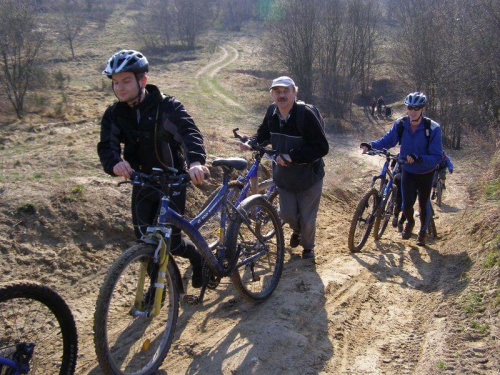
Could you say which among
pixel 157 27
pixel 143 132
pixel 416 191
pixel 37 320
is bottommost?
pixel 37 320

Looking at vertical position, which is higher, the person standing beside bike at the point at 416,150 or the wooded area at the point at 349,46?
the wooded area at the point at 349,46

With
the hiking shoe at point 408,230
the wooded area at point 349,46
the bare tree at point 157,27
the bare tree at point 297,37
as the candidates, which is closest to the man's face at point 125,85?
the hiking shoe at point 408,230

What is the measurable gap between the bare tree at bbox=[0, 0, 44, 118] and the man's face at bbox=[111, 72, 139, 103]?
47.9 ft

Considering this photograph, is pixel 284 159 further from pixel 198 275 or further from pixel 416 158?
pixel 416 158

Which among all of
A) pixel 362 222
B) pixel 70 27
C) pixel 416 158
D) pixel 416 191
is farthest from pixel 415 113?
pixel 70 27

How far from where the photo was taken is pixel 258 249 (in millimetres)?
4633

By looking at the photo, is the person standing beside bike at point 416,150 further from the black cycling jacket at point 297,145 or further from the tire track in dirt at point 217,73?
the tire track in dirt at point 217,73

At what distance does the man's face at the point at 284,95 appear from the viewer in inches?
189

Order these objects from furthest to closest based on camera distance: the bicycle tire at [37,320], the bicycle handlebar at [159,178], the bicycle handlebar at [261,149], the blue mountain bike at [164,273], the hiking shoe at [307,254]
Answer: the hiking shoe at [307,254]
the bicycle handlebar at [261,149]
the bicycle handlebar at [159,178]
the blue mountain bike at [164,273]
the bicycle tire at [37,320]

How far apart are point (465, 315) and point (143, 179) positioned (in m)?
3.08

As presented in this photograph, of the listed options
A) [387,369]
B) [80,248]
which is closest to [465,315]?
[387,369]

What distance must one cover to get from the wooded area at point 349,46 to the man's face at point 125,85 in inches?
559

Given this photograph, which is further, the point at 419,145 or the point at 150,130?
the point at 419,145

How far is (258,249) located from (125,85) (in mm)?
2145
